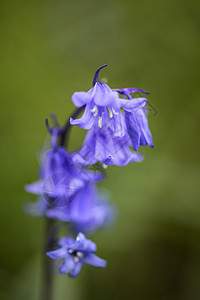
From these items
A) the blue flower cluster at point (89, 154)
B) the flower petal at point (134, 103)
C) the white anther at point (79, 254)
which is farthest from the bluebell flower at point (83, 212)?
the flower petal at point (134, 103)

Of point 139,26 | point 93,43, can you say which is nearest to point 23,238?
point 93,43

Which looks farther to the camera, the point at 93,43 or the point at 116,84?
the point at 93,43

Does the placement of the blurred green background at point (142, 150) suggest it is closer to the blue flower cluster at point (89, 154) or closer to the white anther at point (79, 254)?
the blue flower cluster at point (89, 154)

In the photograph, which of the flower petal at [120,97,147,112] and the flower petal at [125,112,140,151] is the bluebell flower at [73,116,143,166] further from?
the flower petal at [120,97,147,112]

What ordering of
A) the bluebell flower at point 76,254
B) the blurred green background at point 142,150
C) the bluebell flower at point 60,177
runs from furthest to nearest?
the blurred green background at point 142,150 → the bluebell flower at point 60,177 → the bluebell flower at point 76,254

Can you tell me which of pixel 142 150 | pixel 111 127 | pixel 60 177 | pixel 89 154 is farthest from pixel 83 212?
pixel 142 150

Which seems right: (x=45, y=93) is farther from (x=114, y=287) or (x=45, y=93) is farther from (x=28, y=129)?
(x=114, y=287)
